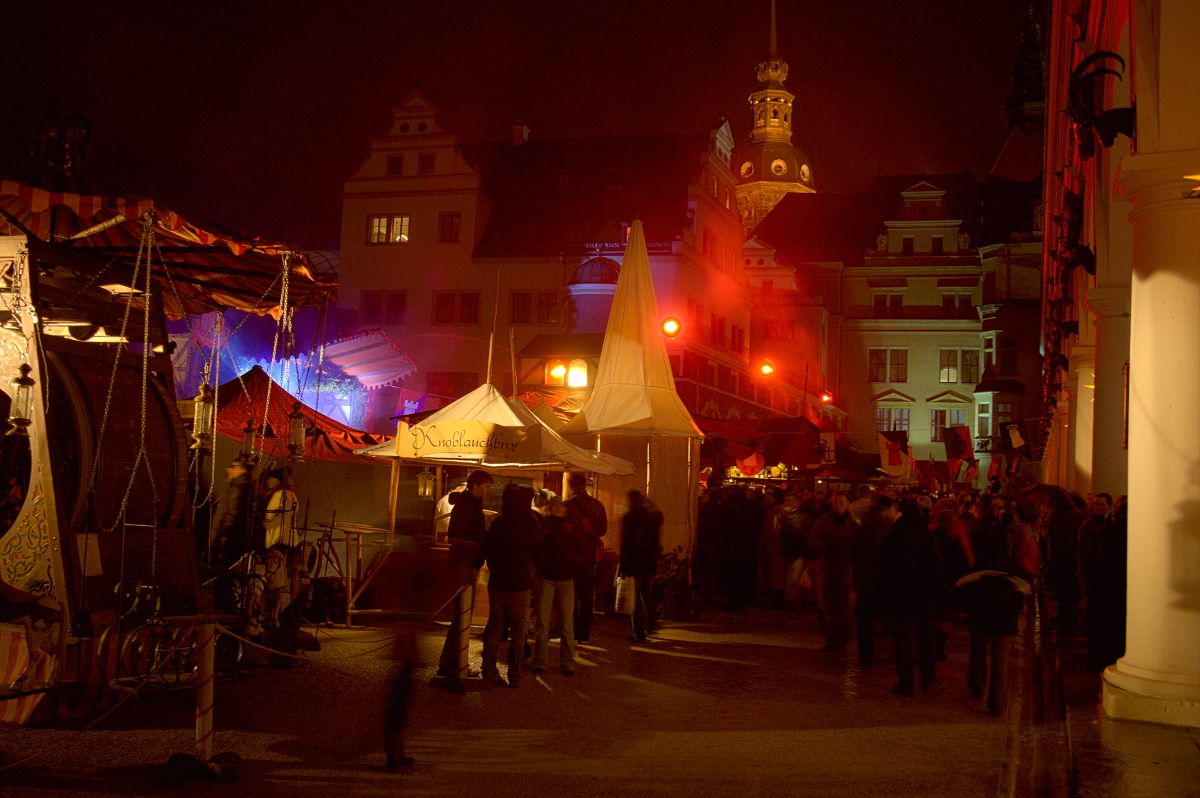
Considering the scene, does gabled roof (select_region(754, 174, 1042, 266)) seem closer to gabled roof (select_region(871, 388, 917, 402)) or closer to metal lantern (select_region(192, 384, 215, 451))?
gabled roof (select_region(871, 388, 917, 402))

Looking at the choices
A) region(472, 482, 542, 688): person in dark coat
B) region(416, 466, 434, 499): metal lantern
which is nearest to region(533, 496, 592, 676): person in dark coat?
region(472, 482, 542, 688): person in dark coat

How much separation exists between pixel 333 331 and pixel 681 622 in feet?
103

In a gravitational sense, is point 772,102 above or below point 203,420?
above

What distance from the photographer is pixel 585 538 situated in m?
11.8

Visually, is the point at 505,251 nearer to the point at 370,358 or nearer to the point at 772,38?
the point at 370,358

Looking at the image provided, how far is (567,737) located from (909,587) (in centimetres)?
387

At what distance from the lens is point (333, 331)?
44.8 metres

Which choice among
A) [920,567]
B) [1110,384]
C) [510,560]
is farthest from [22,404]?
[1110,384]

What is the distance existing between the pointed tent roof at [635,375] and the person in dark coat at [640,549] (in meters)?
3.25

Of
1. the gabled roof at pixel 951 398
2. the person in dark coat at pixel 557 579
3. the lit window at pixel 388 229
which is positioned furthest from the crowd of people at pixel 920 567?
the gabled roof at pixel 951 398

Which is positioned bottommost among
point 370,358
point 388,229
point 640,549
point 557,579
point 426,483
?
point 557,579

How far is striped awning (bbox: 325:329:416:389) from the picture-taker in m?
40.2

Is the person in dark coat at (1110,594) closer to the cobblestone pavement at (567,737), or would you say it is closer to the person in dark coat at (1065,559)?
the cobblestone pavement at (567,737)

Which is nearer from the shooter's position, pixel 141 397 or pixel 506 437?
pixel 141 397
